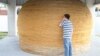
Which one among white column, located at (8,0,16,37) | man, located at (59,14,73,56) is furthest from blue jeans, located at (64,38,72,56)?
white column, located at (8,0,16,37)

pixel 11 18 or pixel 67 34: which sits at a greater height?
pixel 11 18

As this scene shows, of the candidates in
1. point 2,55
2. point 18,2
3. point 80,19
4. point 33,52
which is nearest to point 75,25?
point 80,19

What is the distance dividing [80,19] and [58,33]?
1.33 metres

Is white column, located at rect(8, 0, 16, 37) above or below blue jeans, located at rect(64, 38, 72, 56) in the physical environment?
above

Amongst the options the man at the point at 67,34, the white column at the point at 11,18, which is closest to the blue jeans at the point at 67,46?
the man at the point at 67,34

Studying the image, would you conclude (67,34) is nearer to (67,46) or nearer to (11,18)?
(67,46)

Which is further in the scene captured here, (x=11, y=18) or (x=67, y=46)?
(x=11, y=18)

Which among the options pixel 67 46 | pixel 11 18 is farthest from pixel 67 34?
pixel 11 18

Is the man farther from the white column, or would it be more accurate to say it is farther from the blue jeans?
the white column

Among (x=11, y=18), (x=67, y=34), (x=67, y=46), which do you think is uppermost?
(x=11, y=18)

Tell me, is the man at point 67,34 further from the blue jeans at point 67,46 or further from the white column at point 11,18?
the white column at point 11,18

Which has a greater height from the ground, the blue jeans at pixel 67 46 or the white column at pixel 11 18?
the white column at pixel 11 18

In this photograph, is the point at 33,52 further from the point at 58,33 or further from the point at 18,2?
the point at 18,2

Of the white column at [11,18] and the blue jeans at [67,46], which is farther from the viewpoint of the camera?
the white column at [11,18]
